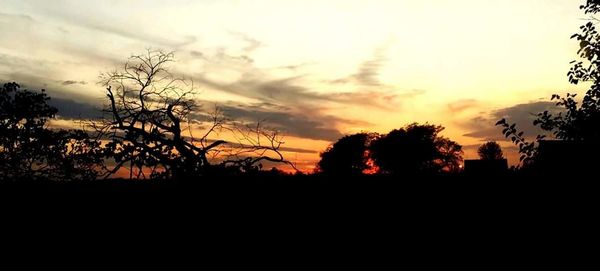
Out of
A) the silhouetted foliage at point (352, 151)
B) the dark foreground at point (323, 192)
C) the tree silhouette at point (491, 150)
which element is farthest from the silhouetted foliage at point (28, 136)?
the tree silhouette at point (491, 150)

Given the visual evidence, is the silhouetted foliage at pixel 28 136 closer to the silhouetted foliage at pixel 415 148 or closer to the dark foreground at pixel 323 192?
the dark foreground at pixel 323 192

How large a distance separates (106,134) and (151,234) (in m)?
9.86

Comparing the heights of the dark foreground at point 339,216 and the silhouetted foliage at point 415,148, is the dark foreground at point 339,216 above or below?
below

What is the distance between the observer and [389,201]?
256 inches

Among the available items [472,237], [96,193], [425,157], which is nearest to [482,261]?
[472,237]

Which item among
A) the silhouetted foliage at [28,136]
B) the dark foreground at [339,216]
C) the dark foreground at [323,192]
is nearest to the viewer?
the dark foreground at [339,216]

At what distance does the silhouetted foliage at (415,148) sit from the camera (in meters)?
74.9

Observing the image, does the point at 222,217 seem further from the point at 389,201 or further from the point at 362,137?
the point at 362,137

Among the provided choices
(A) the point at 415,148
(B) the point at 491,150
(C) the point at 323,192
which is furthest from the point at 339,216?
(B) the point at 491,150

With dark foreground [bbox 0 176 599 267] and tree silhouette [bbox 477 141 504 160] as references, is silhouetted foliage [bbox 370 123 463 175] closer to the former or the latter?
tree silhouette [bbox 477 141 504 160]

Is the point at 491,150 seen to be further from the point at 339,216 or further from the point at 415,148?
the point at 339,216

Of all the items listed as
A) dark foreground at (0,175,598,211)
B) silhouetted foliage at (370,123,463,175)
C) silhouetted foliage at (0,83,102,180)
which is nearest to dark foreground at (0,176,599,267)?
dark foreground at (0,175,598,211)

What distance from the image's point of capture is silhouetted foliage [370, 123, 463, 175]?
246 feet

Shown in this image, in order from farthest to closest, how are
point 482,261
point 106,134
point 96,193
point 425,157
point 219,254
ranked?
point 425,157 < point 106,134 < point 96,193 < point 219,254 < point 482,261
